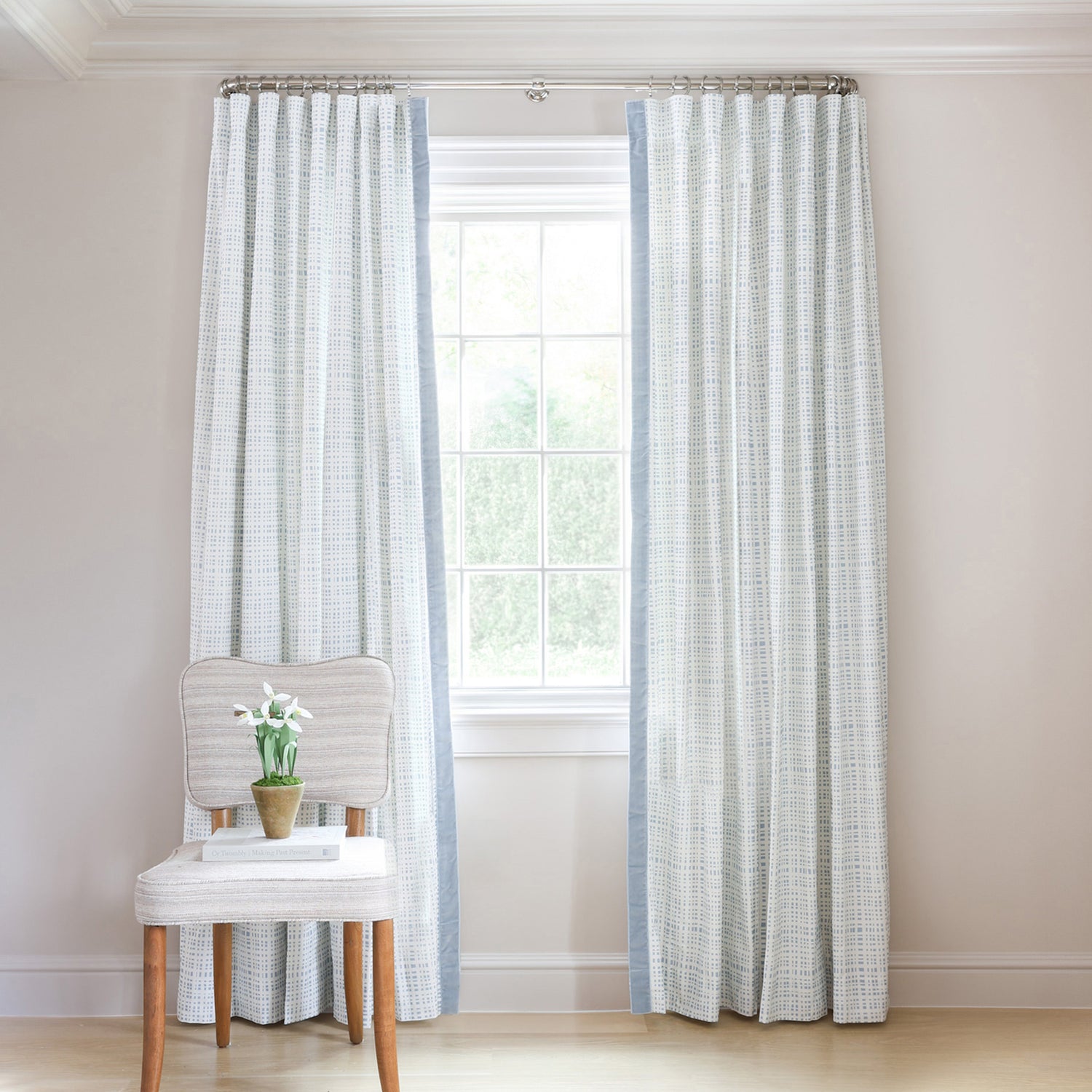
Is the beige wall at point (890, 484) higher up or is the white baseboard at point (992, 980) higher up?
the beige wall at point (890, 484)

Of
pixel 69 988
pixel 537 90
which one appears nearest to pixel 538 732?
pixel 69 988

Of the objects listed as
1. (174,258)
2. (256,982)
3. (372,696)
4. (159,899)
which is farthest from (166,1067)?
(174,258)

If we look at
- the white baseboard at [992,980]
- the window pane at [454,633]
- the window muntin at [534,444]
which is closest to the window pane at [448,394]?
the window muntin at [534,444]

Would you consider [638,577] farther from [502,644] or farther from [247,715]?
[247,715]

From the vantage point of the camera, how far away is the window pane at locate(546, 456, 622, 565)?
8.59 ft

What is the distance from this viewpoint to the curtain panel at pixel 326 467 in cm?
231

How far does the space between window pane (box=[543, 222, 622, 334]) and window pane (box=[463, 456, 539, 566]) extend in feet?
1.41

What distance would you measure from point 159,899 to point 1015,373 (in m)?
2.44

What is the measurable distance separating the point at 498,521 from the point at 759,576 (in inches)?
29.6

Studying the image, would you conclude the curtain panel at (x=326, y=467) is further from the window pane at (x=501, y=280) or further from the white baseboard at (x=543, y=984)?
the window pane at (x=501, y=280)

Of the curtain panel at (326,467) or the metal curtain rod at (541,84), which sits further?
the metal curtain rod at (541,84)

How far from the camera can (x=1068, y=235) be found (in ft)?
8.08

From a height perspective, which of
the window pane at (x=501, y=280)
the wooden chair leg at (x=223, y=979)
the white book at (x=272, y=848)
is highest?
the window pane at (x=501, y=280)

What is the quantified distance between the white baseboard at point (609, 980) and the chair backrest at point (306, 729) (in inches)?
24.8
